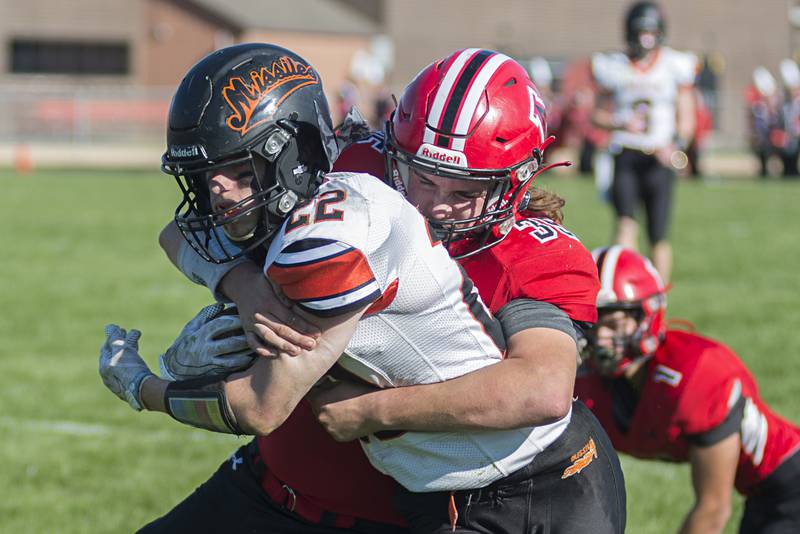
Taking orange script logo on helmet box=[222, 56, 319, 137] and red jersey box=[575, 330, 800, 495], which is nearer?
orange script logo on helmet box=[222, 56, 319, 137]

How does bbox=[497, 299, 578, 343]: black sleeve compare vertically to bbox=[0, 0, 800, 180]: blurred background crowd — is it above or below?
above

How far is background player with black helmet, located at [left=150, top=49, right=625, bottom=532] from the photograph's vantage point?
2.60m

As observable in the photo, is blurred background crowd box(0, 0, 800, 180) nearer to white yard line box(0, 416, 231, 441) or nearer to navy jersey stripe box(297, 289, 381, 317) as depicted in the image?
Answer: white yard line box(0, 416, 231, 441)

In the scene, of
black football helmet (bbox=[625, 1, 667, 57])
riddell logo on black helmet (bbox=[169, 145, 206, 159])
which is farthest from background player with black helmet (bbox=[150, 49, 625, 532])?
black football helmet (bbox=[625, 1, 667, 57])

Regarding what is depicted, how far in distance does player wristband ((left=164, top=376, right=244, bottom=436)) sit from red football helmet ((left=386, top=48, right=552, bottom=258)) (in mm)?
673

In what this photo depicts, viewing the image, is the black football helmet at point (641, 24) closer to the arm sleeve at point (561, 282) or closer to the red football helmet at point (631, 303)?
the red football helmet at point (631, 303)

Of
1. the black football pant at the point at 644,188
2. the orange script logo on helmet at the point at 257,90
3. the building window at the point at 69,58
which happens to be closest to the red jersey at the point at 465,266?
A: the orange script logo on helmet at the point at 257,90

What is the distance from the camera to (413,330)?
→ 2611 millimetres

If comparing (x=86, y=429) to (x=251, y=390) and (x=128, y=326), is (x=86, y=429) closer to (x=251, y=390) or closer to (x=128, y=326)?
(x=128, y=326)

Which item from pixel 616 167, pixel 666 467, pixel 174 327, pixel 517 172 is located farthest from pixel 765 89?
pixel 517 172

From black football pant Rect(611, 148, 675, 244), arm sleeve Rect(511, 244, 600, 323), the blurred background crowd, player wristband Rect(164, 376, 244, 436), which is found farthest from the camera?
the blurred background crowd

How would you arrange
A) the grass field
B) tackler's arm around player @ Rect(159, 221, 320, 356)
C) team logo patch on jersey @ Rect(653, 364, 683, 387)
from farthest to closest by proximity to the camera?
1. the grass field
2. team logo patch on jersey @ Rect(653, 364, 683, 387)
3. tackler's arm around player @ Rect(159, 221, 320, 356)

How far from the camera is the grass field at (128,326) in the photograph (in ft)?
16.4

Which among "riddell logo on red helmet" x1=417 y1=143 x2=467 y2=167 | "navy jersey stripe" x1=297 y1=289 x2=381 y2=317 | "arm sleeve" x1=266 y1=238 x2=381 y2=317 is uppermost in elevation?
"riddell logo on red helmet" x1=417 y1=143 x2=467 y2=167
